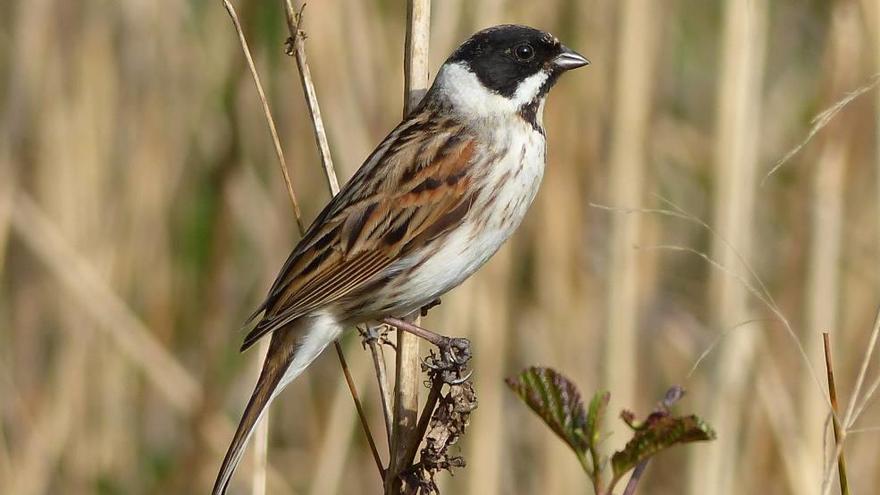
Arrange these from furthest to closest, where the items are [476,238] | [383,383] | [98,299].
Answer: [98,299] < [476,238] < [383,383]

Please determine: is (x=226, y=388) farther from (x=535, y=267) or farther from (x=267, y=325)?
(x=267, y=325)

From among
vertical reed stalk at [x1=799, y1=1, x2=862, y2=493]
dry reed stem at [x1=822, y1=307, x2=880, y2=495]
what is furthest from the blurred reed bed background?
dry reed stem at [x1=822, y1=307, x2=880, y2=495]

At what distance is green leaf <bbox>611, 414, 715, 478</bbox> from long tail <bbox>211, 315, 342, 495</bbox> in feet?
3.87

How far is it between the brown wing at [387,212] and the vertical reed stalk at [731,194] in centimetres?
73

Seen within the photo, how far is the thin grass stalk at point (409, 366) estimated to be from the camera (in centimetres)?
200

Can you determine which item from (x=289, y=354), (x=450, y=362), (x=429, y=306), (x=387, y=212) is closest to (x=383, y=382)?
(x=450, y=362)

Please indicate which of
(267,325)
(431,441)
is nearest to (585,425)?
(431,441)

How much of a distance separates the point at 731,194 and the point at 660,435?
1.80 meters

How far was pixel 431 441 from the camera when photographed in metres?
1.95

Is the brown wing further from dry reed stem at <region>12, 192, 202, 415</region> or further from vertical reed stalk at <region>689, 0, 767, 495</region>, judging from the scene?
dry reed stem at <region>12, 192, 202, 415</region>

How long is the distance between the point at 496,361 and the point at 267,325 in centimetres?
102

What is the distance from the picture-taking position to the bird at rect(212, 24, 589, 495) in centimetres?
256

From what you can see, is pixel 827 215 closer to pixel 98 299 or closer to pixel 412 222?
pixel 412 222

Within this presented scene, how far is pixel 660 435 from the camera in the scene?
4.36 feet
